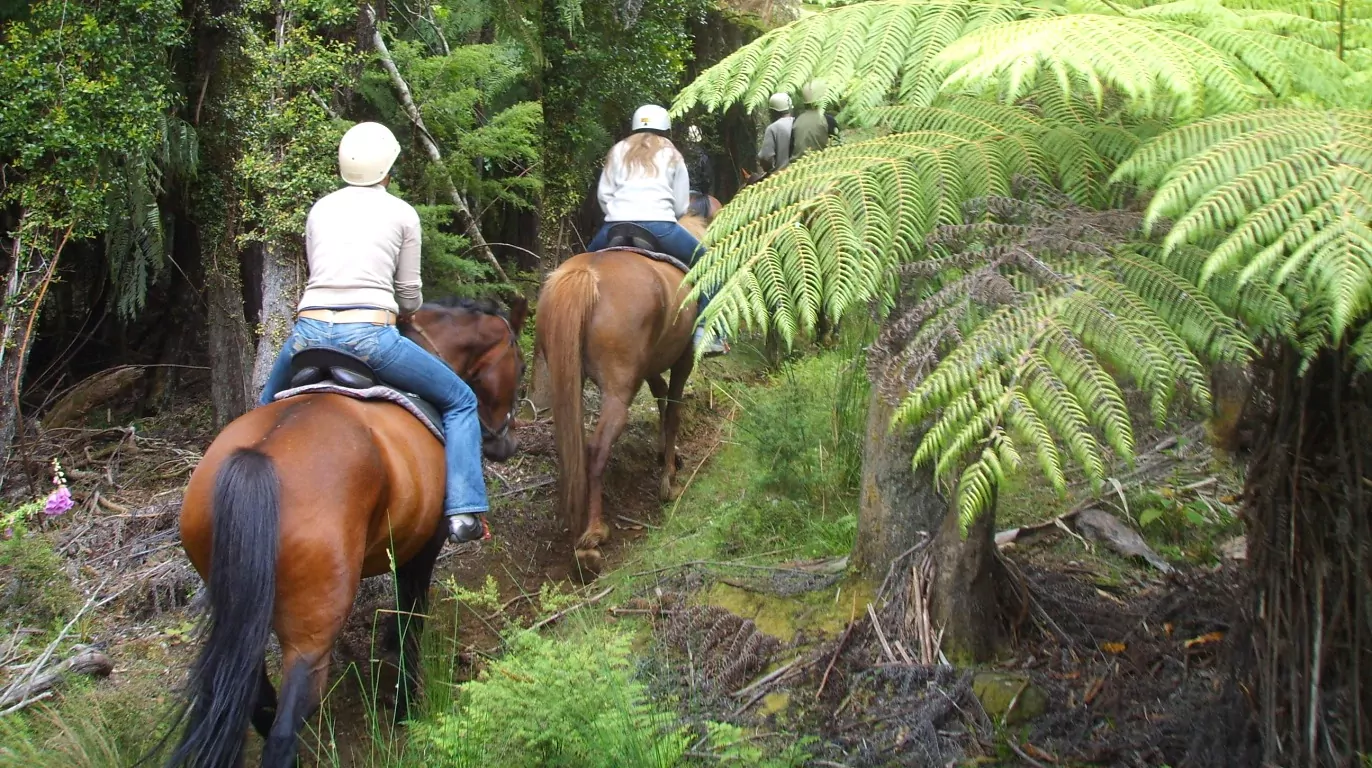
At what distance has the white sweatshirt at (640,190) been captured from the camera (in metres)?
7.26

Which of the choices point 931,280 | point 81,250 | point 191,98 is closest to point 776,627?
point 931,280

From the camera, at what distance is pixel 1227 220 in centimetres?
219

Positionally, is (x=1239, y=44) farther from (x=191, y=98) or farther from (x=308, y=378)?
(x=191, y=98)

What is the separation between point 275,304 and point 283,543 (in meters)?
3.55

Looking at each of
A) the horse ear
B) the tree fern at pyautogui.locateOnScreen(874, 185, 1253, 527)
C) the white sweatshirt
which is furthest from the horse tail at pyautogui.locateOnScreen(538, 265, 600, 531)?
the tree fern at pyautogui.locateOnScreen(874, 185, 1253, 527)

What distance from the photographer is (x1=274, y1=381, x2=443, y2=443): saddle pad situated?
172 inches

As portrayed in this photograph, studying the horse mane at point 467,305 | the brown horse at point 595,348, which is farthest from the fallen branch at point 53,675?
the brown horse at point 595,348

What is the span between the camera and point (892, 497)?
4426 mm

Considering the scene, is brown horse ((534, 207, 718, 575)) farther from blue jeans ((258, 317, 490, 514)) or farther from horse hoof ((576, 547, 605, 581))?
blue jeans ((258, 317, 490, 514))

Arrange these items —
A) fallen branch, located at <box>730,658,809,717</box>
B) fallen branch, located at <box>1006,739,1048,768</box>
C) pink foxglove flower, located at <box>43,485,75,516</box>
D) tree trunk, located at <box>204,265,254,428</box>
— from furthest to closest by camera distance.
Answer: tree trunk, located at <box>204,265,254,428</box> < pink foxglove flower, located at <box>43,485,75,516</box> < fallen branch, located at <box>730,658,809,717</box> < fallen branch, located at <box>1006,739,1048,768</box>

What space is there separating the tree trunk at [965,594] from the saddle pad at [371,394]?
2279 mm

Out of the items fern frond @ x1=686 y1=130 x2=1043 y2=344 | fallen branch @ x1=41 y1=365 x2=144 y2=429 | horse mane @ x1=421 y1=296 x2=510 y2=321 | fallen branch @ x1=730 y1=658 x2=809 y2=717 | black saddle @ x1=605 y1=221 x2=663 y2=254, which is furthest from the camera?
fallen branch @ x1=41 y1=365 x2=144 y2=429

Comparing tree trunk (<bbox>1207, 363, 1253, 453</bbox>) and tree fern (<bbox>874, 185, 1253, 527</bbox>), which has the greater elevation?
tree fern (<bbox>874, 185, 1253, 527</bbox>)

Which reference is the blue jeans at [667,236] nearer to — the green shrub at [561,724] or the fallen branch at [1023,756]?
the green shrub at [561,724]
